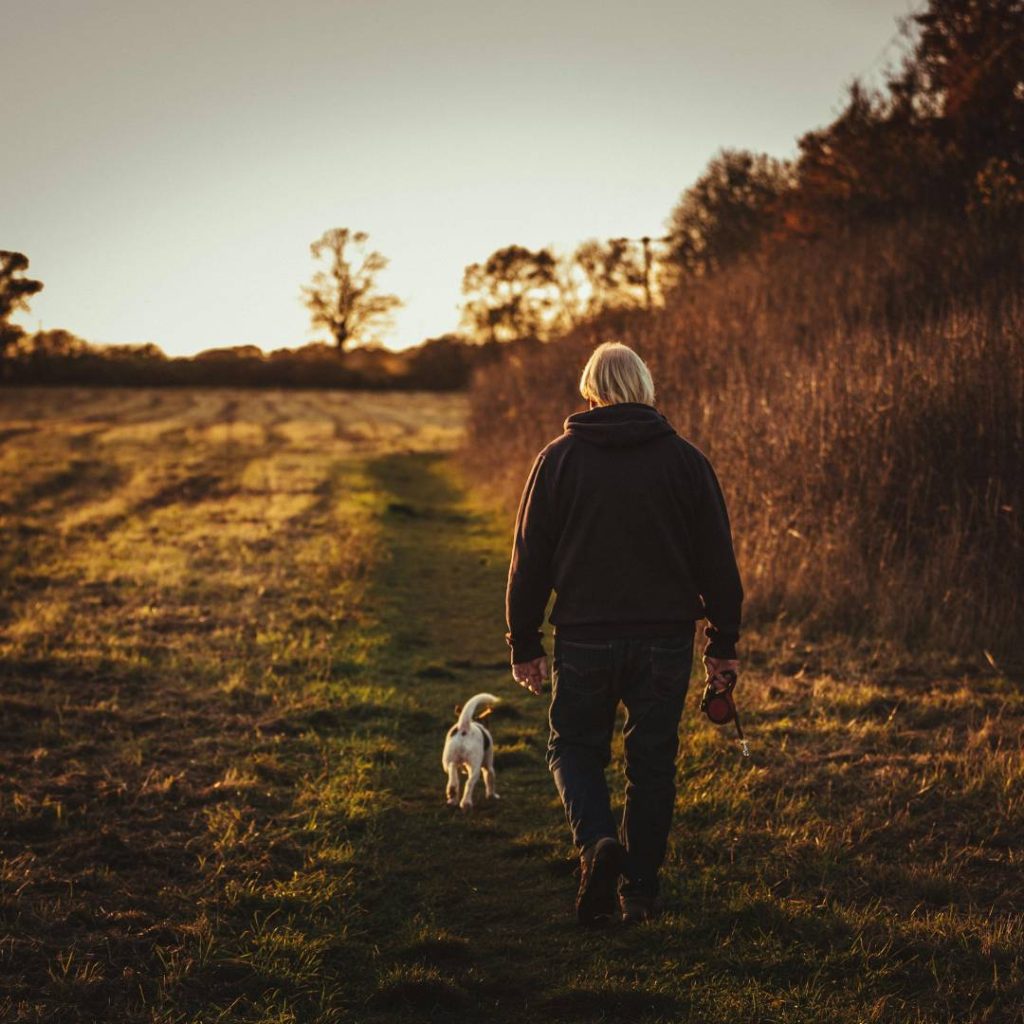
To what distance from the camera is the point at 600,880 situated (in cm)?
373

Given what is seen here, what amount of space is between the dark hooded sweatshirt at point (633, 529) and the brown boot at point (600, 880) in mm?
818

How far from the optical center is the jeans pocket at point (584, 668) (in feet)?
12.5

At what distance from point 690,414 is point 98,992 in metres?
9.86

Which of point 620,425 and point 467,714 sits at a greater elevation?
point 620,425

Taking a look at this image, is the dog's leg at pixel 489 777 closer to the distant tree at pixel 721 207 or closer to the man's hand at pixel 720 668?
the man's hand at pixel 720 668

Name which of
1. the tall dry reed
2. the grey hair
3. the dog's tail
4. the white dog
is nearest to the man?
the grey hair

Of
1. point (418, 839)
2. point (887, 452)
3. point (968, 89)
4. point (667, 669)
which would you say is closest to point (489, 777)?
point (418, 839)

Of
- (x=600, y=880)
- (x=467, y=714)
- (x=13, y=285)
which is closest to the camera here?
(x=600, y=880)

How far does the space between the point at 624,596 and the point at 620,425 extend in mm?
680

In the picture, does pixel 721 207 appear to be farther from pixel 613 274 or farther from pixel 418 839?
pixel 418 839

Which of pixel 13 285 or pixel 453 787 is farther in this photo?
pixel 13 285

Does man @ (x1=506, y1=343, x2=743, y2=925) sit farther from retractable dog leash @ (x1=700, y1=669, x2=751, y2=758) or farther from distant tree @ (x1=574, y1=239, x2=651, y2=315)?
distant tree @ (x1=574, y1=239, x2=651, y2=315)

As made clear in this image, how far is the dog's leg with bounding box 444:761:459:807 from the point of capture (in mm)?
5375

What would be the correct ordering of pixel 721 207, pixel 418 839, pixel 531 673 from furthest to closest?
1. pixel 721 207
2. pixel 418 839
3. pixel 531 673
